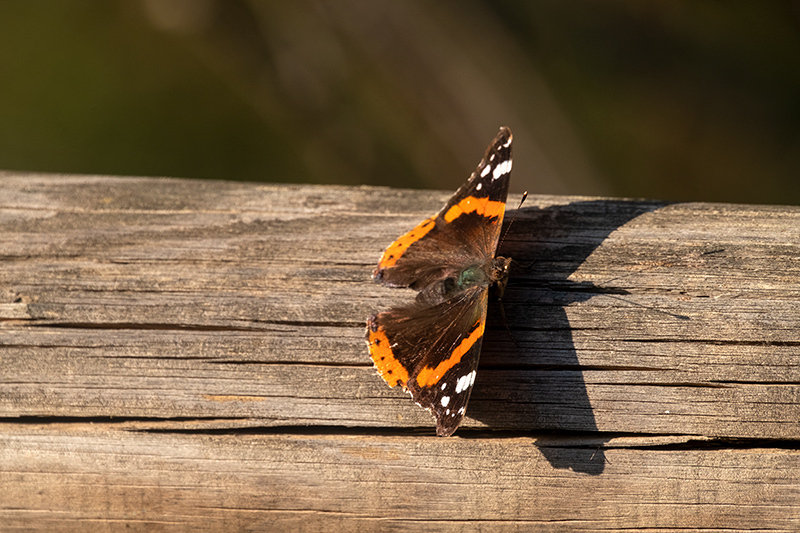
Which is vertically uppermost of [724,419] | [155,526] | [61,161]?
[61,161]

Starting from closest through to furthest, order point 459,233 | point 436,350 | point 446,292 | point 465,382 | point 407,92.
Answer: point 465,382 < point 436,350 < point 446,292 < point 459,233 < point 407,92

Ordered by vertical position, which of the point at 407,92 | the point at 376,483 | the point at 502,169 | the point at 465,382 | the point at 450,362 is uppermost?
the point at 407,92

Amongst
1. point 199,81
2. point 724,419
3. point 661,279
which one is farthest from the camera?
point 199,81

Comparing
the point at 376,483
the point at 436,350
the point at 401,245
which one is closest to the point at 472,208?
the point at 401,245

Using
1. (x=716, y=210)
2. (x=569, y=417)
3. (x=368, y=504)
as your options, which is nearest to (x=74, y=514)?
(x=368, y=504)

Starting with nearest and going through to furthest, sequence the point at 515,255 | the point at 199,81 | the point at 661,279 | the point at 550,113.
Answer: the point at 661,279 < the point at 515,255 < the point at 550,113 < the point at 199,81

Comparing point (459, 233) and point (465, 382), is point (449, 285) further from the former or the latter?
point (465, 382)

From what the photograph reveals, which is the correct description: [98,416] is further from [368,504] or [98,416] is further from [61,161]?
[61,161]
